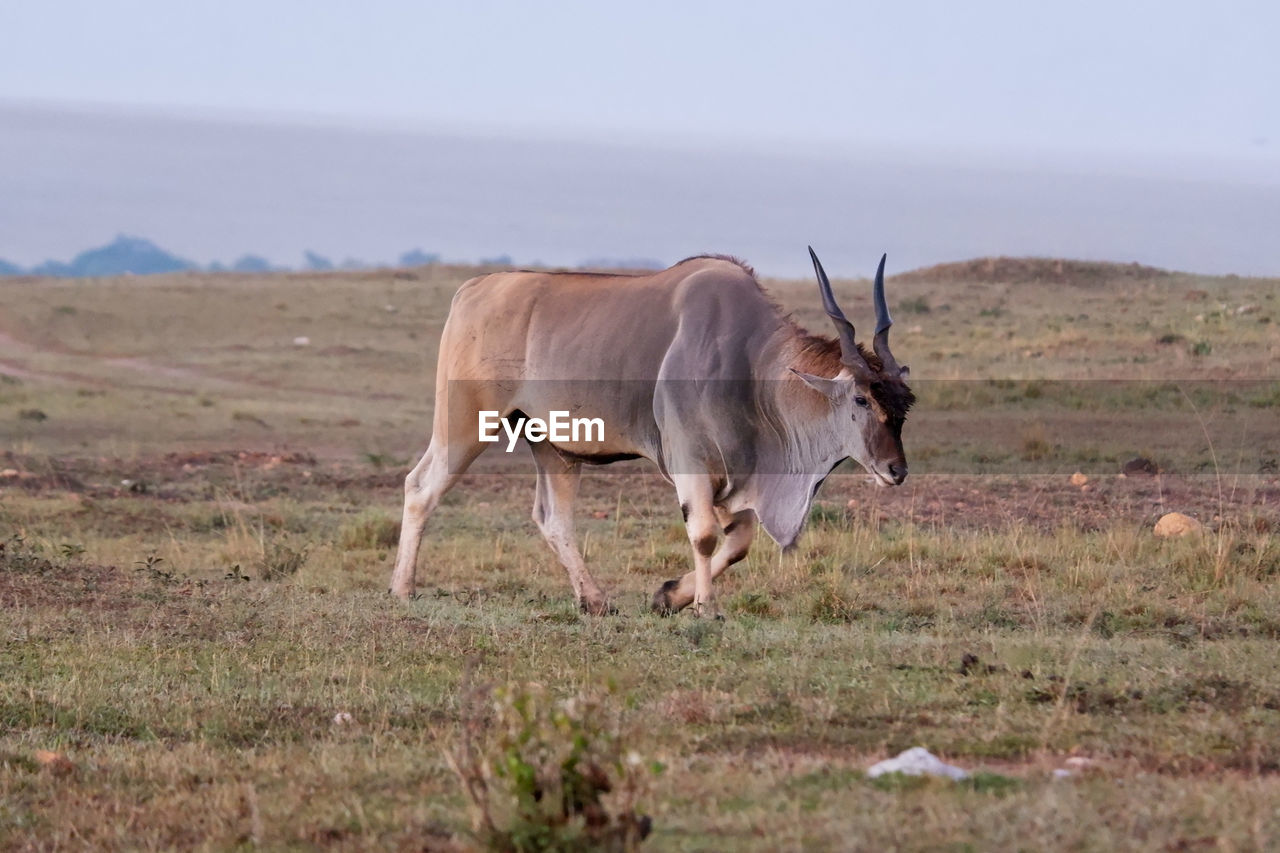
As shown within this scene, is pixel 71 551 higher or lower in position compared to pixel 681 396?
lower

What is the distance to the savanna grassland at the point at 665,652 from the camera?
4.41 metres

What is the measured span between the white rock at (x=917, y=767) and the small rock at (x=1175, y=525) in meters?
5.65

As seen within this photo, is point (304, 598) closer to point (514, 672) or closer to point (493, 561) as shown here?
point (493, 561)

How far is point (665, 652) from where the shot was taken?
6961 millimetres

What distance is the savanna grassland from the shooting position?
A: 4.41 meters

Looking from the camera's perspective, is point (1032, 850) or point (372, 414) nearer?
point (1032, 850)

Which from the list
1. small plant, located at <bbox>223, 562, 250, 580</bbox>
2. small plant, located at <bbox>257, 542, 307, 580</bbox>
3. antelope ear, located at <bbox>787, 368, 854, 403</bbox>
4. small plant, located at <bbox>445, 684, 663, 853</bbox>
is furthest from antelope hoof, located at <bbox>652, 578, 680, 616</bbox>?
small plant, located at <bbox>445, 684, 663, 853</bbox>

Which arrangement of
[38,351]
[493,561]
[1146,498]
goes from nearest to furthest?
1. [493,561]
2. [1146,498]
3. [38,351]

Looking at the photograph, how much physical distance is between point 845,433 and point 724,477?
691 millimetres

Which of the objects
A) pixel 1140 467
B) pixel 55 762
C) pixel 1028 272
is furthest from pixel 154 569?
pixel 1028 272

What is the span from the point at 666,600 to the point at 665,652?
1.50 metres

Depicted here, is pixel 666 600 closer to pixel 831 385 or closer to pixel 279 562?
pixel 831 385

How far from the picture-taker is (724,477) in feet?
28.3

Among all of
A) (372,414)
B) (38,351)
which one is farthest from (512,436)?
(38,351)
